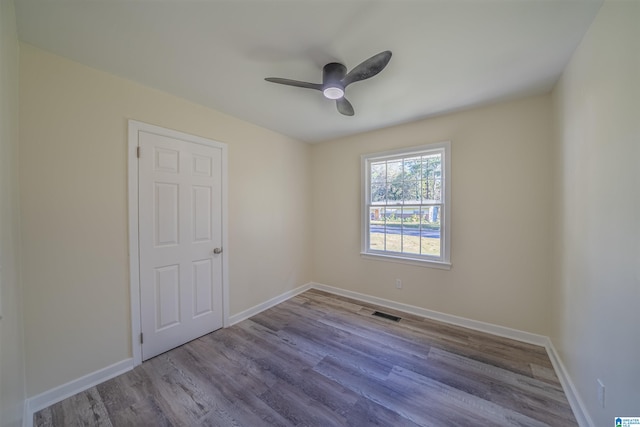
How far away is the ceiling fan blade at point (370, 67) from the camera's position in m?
1.43

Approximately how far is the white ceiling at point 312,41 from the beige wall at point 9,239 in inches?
12.0

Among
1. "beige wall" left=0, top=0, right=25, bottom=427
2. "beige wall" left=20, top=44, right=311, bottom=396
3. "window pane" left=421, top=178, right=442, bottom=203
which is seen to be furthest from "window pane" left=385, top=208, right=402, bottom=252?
"beige wall" left=0, top=0, right=25, bottom=427

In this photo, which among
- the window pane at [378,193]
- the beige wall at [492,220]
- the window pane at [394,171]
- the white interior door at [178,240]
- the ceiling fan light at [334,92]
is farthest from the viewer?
the window pane at [378,193]

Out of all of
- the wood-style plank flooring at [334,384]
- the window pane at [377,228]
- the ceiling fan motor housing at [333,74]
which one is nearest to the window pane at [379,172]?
A: the window pane at [377,228]

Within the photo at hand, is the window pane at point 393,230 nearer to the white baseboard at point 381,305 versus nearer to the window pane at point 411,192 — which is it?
the window pane at point 411,192

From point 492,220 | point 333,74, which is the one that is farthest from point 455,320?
point 333,74

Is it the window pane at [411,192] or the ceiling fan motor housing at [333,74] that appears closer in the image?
the ceiling fan motor housing at [333,74]

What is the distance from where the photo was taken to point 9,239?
4.09 ft

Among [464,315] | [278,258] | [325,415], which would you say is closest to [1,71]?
[325,415]

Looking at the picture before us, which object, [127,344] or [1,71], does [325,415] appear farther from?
[1,71]

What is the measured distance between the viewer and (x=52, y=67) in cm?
165

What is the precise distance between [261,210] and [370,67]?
2240 mm

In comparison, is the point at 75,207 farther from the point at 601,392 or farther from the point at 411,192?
the point at 601,392

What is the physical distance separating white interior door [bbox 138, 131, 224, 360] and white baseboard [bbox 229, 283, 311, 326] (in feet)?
0.72
